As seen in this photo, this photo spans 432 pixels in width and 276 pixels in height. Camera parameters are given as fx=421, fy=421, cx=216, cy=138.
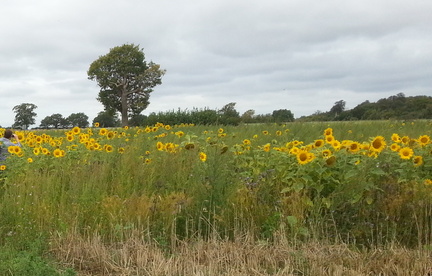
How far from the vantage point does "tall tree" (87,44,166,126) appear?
42.5 meters

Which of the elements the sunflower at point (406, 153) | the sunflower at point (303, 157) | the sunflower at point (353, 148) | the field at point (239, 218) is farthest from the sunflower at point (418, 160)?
the sunflower at point (303, 157)

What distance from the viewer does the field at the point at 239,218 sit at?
3.26 m

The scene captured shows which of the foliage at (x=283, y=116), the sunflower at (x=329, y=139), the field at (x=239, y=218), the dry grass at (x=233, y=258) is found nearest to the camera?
the dry grass at (x=233, y=258)

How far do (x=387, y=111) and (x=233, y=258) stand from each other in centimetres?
1712

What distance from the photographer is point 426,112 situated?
56.4ft

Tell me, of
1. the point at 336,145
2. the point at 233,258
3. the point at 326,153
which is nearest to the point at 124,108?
the point at 336,145

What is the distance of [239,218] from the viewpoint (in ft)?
13.1

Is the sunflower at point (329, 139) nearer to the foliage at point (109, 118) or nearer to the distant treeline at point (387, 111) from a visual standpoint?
the distant treeline at point (387, 111)

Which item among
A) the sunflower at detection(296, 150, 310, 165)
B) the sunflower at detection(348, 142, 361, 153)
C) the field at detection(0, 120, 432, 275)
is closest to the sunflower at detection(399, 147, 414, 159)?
the field at detection(0, 120, 432, 275)

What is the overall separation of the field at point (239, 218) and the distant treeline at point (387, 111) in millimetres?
10402

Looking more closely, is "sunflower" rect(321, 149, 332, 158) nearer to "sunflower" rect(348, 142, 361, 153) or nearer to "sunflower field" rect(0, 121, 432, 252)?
"sunflower field" rect(0, 121, 432, 252)

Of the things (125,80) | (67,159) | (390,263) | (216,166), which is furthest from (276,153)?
(125,80)

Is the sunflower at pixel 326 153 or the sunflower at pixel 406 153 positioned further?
the sunflower at pixel 406 153

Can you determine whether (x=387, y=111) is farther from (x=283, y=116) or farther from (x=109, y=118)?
(x=109, y=118)
